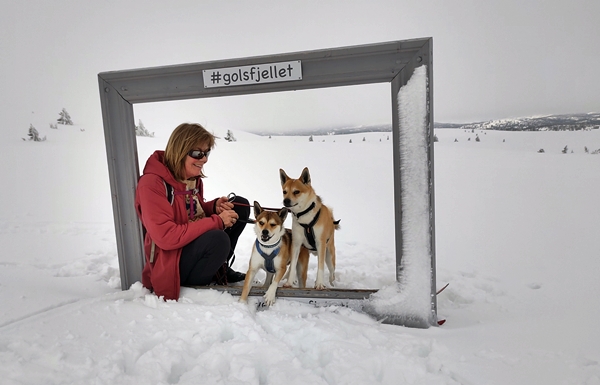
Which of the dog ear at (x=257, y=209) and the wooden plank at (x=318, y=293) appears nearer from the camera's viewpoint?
the wooden plank at (x=318, y=293)

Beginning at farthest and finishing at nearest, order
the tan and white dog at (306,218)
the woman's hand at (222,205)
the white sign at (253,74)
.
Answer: the woman's hand at (222,205) < the tan and white dog at (306,218) < the white sign at (253,74)

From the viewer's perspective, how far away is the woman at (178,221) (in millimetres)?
1891

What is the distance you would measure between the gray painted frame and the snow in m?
0.19

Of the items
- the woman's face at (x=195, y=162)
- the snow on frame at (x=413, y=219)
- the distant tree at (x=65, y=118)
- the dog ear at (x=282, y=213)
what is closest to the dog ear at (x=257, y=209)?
the dog ear at (x=282, y=213)

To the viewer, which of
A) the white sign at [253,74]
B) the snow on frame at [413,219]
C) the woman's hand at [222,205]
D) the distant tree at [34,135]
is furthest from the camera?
the distant tree at [34,135]

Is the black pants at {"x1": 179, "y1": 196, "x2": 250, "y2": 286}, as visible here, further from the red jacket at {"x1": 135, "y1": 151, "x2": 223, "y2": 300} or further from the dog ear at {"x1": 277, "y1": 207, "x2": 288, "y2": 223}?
the dog ear at {"x1": 277, "y1": 207, "x2": 288, "y2": 223}

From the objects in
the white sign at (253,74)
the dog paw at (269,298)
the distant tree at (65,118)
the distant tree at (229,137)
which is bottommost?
the dog paw at (269,298)

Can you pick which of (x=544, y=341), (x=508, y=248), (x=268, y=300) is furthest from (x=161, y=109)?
(x=508, y=248)

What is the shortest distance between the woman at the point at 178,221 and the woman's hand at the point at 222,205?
5cm

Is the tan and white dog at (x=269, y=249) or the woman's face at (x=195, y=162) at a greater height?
the woman's face at (x=195, y=162)

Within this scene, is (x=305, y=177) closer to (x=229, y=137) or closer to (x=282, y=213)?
(x=282, y=213)

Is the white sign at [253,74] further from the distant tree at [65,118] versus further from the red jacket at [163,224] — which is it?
the distant tree at [65,118]

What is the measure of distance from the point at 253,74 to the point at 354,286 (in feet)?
4.82

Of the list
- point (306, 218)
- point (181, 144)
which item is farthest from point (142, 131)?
point (306, 218)
